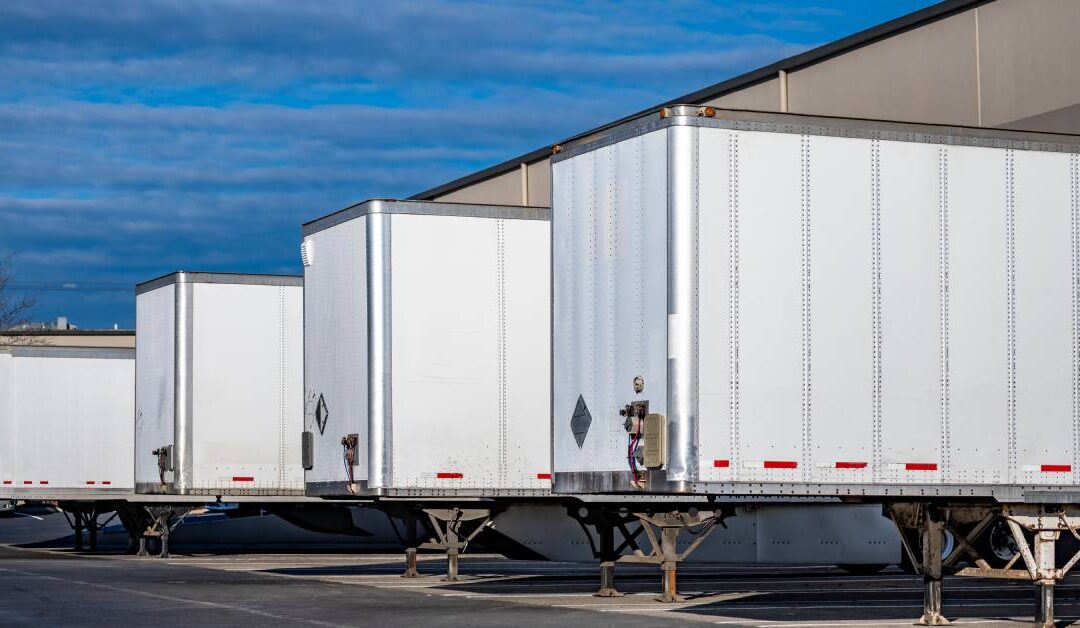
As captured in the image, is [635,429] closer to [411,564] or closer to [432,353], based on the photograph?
[432,353]

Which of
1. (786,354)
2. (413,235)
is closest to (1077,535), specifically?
(786,354)

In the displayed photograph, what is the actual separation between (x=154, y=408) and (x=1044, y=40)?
595 inches

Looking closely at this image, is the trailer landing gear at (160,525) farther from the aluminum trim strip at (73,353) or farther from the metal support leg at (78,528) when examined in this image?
the aluminum trim strip at (73,353)

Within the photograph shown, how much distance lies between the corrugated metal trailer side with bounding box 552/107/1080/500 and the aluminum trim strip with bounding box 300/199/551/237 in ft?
17.2

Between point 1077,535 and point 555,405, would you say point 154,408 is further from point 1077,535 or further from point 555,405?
point 1077,535

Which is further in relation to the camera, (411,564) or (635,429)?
(411,564)

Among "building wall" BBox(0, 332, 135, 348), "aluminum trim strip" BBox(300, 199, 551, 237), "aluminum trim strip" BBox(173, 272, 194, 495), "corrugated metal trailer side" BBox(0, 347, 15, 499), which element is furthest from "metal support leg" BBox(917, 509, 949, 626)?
"building wall" BBox(0, 332, 135, 348)

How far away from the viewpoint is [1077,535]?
49.3 ft

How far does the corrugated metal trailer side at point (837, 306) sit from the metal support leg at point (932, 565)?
0.78m

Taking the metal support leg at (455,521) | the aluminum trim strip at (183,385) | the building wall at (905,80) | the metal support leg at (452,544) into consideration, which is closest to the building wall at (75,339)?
the aluminum trim strip at (183,385)

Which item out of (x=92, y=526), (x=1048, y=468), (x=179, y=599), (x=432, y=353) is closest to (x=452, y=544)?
(x=432, y=353)

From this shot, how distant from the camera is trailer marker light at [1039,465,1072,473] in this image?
586 inches

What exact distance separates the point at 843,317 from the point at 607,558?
6137 mm

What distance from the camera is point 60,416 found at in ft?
106
